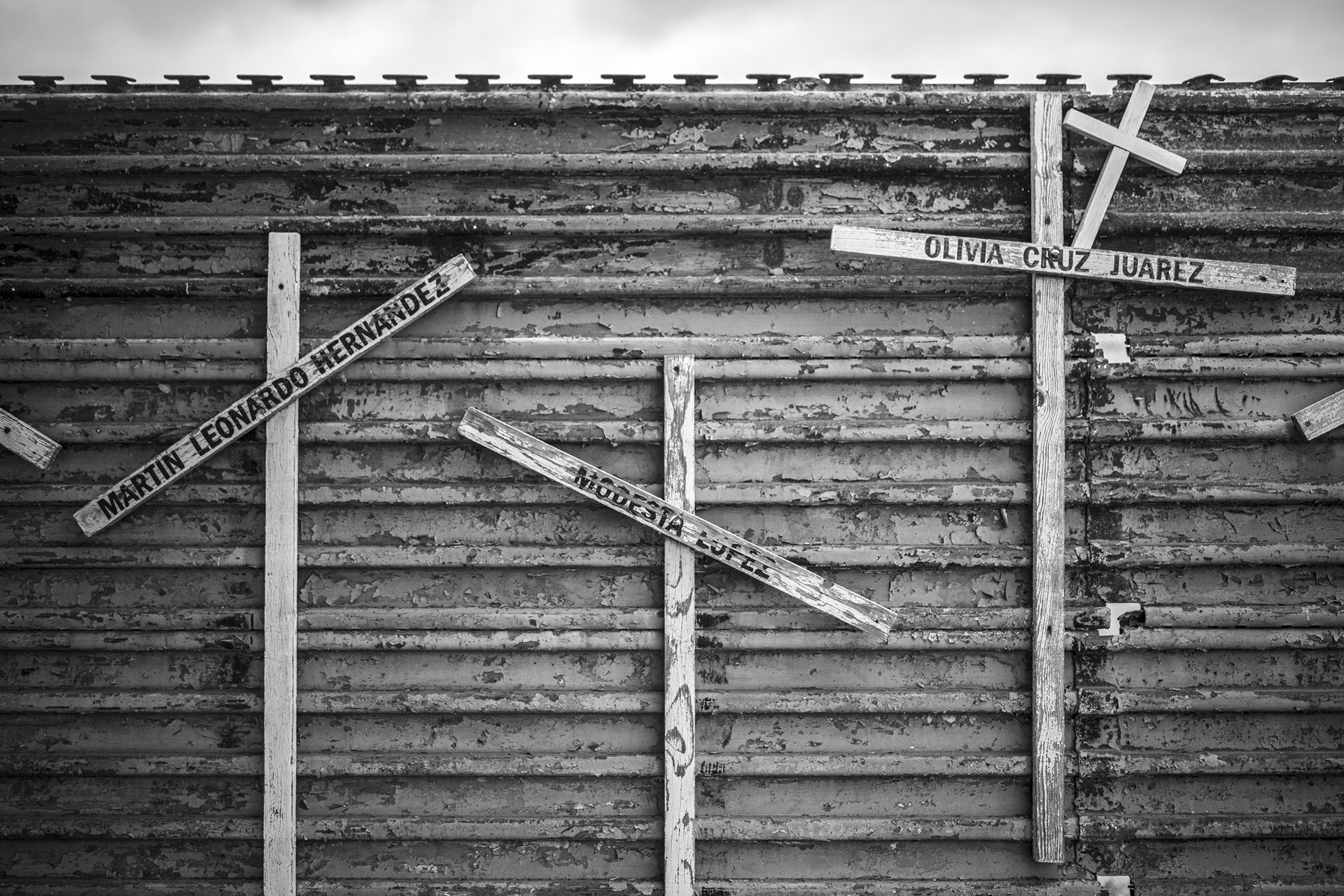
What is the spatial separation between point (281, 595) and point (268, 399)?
76 cm

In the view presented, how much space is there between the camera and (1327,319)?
3.20 m

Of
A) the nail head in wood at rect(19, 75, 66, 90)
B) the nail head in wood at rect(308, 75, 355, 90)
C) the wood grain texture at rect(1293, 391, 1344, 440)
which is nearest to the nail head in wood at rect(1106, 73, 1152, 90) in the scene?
the wood grain texture at rect(1293, 391, 1344, 440)

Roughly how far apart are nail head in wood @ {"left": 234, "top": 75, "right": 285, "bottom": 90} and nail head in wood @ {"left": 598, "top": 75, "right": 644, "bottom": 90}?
1.28 meters

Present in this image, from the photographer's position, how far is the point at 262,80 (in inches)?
125

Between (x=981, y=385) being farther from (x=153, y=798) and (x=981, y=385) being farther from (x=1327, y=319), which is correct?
(x=153, y=798)

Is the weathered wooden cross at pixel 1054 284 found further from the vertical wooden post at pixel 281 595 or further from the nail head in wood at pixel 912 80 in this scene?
the vertical wooden post at pixel 281 595

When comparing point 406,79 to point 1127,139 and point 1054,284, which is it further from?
point 1127,139

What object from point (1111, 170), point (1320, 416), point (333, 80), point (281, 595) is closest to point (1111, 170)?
point (1111, 170)

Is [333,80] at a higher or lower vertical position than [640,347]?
higher

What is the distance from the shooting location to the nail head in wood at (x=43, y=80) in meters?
3.15

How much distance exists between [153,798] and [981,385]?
144 inches

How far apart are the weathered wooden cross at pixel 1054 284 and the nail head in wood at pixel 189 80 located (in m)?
2.55

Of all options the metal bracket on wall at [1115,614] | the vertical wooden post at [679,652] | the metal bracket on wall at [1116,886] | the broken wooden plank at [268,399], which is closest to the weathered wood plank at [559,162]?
the broken wooden plank at [268,399]

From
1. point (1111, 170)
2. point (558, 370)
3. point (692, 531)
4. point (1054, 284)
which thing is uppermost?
point (1111, 170)
